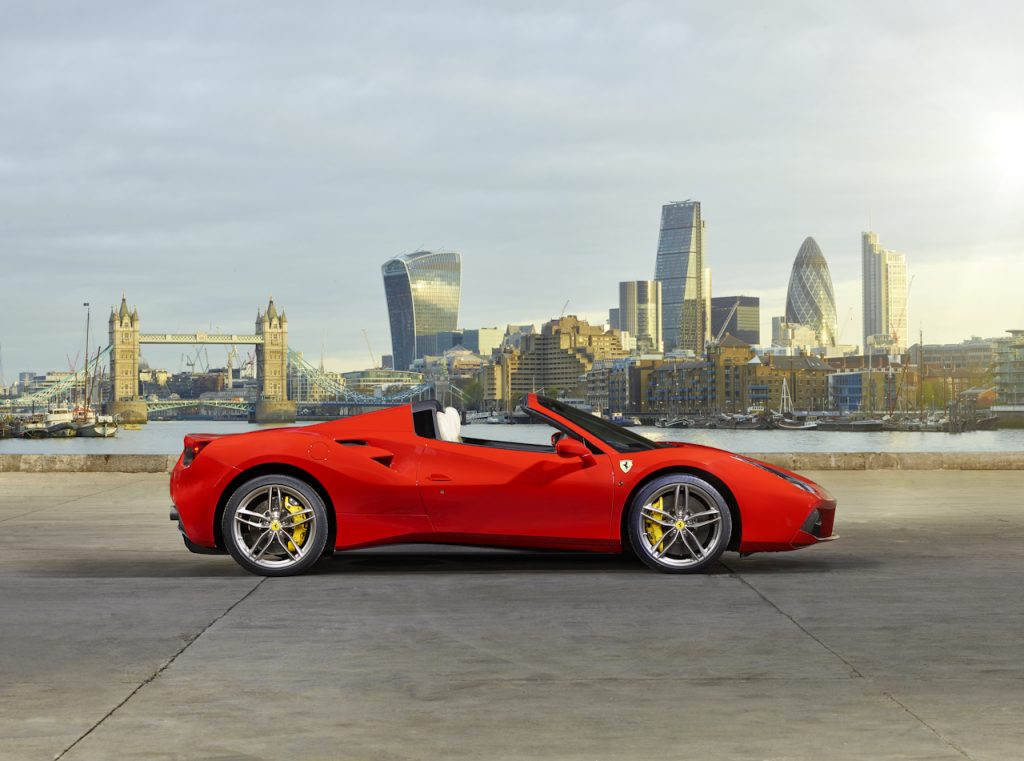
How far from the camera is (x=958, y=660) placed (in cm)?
473

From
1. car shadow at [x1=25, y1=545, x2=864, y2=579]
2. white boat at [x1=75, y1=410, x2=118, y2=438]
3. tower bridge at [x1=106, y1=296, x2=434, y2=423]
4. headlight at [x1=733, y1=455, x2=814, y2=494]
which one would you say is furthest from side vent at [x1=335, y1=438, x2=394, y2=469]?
tower bridge at [x1=106, y1=296, x2=434, y2=423]

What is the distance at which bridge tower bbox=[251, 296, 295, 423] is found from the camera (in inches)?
6304

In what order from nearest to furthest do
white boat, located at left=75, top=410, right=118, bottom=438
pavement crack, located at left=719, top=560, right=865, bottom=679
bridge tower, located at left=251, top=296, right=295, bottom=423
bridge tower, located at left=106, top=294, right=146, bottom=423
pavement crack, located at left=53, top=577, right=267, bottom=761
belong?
pavement crack, located at left=53, top=577, right=267, bottom=761
pavement crack, located at left=719, top=560, right=865, bottom=679
white boat, located at left=75, top=410, right=118, bottom=438
bridge tower, located at left=251, top=296, right=295, bottom=423
bridge tower, located at left=106, top=294, right=146, bottom=423

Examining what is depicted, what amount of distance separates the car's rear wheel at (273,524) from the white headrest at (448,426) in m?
0.86

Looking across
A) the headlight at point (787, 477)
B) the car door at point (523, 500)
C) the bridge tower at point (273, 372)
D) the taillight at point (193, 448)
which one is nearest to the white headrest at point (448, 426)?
the car door at point (523, 500)

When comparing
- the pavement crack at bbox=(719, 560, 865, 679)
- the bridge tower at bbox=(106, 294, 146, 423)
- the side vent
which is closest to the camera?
the pavement crack at bbox=(719, 560, 865, 679)

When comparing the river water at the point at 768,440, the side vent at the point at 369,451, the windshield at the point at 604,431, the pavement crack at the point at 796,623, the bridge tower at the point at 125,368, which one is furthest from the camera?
the bridge tower at the point at 125,368

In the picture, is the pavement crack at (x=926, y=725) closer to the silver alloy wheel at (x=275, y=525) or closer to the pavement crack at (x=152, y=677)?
the pavement crack at (x=152, y=677)

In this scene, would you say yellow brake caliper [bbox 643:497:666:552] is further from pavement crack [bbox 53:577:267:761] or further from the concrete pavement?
pavement crack [bbox 53:577:267:761]

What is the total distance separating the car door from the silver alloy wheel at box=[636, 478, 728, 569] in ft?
0.84

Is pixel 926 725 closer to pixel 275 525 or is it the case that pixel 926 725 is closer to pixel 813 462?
pixel 275 525

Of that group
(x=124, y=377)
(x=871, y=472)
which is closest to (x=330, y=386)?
(x=124, y=377)

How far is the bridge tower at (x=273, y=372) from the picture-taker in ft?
525

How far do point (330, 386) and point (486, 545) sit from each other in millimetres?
177915
